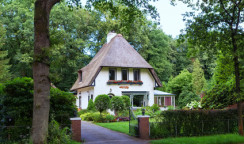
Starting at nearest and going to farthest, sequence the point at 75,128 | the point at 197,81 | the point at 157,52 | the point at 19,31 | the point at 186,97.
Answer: the point at 75,128 < the point at 19,31 < the point at 186,97 < the point at 197,81 < the point at 157,52

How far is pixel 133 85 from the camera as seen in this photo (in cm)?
2811

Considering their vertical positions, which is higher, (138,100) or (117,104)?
(138,100)

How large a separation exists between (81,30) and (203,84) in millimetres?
20005

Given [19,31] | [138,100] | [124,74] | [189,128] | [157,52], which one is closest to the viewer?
[189,128]

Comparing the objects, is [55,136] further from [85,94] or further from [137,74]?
[85,94]

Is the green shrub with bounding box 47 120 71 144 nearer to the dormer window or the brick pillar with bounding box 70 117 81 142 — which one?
the brick pillar with bounding box 70 117 81 142

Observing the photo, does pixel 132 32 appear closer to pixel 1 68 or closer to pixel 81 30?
pixel 81 30

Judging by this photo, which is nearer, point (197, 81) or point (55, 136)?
point (55, 136)

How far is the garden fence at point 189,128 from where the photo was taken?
12039mm

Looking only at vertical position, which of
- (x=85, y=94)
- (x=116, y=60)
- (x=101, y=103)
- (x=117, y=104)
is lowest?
(x=117, y=104)

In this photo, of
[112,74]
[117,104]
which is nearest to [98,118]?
[117,104]

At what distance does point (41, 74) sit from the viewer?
8086mm

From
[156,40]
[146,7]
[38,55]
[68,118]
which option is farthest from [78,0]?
[156,40]

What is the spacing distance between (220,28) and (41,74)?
27.1 feet
